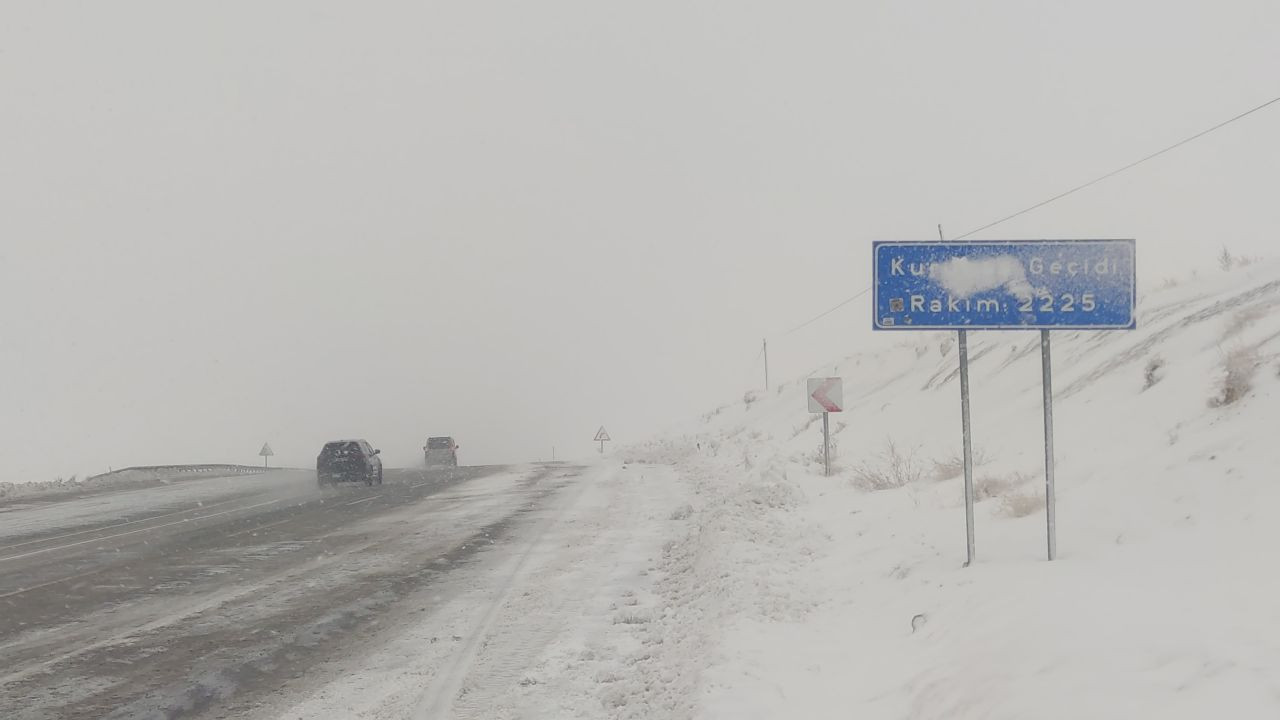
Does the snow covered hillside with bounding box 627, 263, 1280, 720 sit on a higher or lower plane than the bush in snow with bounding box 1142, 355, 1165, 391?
lower

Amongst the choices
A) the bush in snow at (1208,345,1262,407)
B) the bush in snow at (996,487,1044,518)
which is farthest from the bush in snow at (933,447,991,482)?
the bush in snow at (1208,345,1262,407)

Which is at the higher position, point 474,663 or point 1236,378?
point 1236,378

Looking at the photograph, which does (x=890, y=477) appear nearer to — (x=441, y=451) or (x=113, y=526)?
(x=113, y=526)

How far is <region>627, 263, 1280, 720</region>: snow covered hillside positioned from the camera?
4.26 meters

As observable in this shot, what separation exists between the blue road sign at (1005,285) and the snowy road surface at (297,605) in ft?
13.9

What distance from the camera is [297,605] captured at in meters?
8.55

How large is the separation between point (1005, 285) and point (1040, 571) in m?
2.46

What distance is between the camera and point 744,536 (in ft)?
35.5

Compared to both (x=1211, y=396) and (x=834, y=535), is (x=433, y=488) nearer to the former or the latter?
(x=834, y=535)

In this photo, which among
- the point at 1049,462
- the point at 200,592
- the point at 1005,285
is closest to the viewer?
the point at 1049,462

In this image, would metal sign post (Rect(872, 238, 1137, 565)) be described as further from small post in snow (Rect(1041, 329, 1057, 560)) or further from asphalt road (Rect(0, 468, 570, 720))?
asphalt road (Rect(0, 468, 570, 720))

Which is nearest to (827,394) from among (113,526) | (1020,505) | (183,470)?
(1020,505)

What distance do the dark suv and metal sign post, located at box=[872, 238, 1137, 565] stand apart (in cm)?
2145

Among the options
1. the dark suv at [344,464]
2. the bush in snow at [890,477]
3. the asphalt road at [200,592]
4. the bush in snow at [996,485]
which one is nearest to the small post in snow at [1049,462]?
the bush in snow at [996,485]
